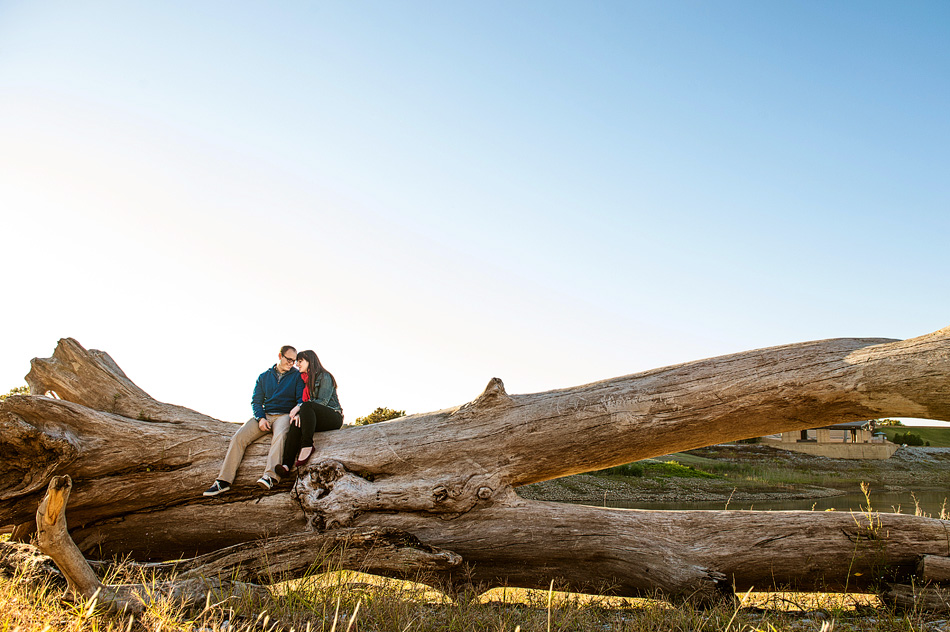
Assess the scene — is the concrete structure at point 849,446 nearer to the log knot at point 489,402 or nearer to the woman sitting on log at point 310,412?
the log knot at point 489,402

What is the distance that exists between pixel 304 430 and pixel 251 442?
2.49 feet

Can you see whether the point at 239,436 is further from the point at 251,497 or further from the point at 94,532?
the point at 94,532

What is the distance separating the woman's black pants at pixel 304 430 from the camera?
642 centimetres

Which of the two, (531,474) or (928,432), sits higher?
(531,474)

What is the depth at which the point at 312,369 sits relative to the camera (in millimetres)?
7008

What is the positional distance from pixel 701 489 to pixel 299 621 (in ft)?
71.6

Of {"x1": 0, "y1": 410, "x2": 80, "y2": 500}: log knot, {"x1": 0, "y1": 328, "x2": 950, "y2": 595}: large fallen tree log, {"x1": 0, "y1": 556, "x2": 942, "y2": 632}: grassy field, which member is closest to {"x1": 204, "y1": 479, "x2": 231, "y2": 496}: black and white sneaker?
{"x1": 0, "y1": 328, "x2": 950, "y2": 595}: large fallen tree log

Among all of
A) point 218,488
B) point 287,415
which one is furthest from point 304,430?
point 218,488

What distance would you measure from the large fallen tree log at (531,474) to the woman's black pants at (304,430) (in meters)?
0.23

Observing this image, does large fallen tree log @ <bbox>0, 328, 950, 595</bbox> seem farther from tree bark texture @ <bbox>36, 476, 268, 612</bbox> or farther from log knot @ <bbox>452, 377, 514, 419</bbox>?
tree bark texture @ <bbox>36, 476, 268, 612</bbox>

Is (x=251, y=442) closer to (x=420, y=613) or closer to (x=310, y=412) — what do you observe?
(x=310, y=412)

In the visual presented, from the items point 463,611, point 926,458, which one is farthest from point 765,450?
point 463,611

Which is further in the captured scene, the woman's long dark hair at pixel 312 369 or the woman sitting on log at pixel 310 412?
the woman's long dark hair at pixel 312 369

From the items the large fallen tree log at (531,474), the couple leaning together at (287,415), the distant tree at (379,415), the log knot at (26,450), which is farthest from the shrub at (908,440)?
the log knot at (26,450)
